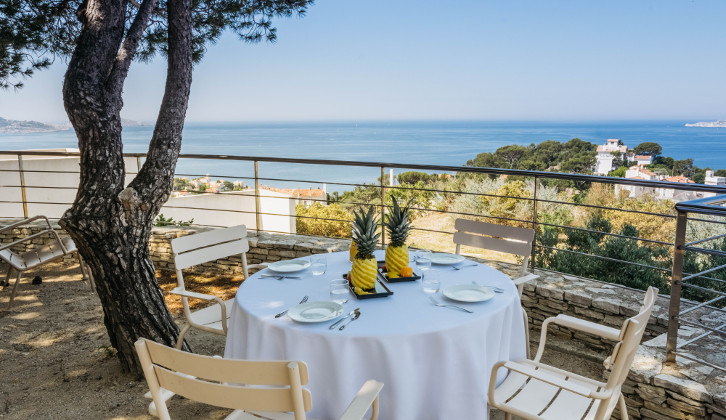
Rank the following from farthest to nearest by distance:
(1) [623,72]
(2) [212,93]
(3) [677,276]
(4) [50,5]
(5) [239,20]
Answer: (2) [212,93] → (1) [623,72] → (5) [239,20] → (4) [50,5] → (3) [677,276]

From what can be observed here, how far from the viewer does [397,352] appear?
6.25 ft

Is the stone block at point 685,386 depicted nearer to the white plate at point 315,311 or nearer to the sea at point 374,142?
the white plate at point 315,311

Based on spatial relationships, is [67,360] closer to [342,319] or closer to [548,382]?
[342,319]

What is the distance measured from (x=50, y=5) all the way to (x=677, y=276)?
5.17 meters

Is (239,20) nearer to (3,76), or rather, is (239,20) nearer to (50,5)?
(50,5)

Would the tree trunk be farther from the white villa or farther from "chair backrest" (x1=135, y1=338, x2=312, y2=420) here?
the white villa

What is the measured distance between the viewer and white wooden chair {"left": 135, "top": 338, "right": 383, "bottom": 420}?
1361 mm

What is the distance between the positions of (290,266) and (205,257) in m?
0.69

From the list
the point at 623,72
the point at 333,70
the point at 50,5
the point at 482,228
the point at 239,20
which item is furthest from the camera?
the point at 333,70

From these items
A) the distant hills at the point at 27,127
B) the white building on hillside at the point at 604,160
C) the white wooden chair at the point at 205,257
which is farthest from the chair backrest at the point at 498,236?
the distant hills at the point at 27,127

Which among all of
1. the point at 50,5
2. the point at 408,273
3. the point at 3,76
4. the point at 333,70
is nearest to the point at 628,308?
the point at 408,273

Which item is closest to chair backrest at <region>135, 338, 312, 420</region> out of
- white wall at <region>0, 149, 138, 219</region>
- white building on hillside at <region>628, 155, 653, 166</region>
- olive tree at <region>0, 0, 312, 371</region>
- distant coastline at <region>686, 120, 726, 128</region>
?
olive tree at <region>0, 0, 312, 371</region>

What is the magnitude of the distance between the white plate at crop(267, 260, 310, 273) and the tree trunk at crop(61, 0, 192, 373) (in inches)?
38.7

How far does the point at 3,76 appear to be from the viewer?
17.6ft
